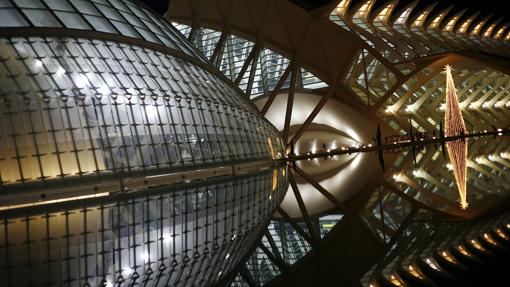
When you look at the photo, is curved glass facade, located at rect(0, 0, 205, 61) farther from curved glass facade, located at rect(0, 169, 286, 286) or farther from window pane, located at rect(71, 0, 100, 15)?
curved glass facade, located at rect(0, 169, 286, 286)

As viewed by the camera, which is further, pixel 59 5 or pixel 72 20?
pixel 59 5

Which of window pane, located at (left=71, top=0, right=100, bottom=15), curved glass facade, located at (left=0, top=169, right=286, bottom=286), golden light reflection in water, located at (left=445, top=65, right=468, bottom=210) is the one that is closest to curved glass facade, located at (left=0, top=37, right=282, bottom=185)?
window pane, located at (left=71, top=0, right=100, bottom=15)

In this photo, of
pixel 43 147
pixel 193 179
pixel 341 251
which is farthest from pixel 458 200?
pixel 43 147

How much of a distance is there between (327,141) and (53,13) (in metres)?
26.6

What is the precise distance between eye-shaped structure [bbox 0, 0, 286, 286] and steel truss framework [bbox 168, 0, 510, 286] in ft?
5.03

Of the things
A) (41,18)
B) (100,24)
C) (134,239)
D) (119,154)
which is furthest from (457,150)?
(134,239)

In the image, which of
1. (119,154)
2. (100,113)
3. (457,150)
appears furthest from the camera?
(457,150)

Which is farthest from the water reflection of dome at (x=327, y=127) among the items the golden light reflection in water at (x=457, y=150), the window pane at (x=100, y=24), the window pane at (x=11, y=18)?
the window pane at (x=11, y=18)

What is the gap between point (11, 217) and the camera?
11328 mm

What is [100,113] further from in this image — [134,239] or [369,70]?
[369,70]

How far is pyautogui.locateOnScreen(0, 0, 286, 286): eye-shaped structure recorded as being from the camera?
8.60 m

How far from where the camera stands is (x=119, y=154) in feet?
51.7

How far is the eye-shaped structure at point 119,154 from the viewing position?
339 inches

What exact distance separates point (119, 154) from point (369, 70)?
28217 millimetres
